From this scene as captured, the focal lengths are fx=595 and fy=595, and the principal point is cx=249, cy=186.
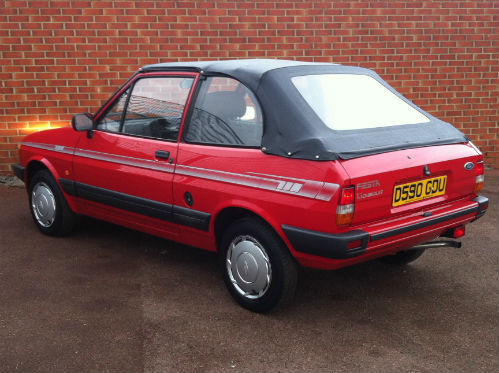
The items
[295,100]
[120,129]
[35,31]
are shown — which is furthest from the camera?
[35,31]

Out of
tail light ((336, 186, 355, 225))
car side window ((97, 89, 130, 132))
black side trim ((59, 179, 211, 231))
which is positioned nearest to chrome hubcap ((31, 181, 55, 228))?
black side trim ((59, 179, 211, 231))

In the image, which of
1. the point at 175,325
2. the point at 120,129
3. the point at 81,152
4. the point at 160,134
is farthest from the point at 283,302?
the point at 81,152

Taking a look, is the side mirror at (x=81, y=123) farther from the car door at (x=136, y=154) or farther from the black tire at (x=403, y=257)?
the black tire at (x=403, y=257)

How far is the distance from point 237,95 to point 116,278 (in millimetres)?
1744

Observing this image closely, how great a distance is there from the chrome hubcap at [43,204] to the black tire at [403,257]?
10.0 feet

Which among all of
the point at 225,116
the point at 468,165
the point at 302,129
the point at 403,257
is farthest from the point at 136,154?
the point at 468,165

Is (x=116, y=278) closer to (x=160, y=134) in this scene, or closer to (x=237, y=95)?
(x=160, y=134)

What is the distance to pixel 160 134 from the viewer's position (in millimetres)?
4488

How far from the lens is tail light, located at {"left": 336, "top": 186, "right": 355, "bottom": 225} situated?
3336 mm

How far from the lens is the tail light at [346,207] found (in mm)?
3336

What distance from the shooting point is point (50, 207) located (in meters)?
5.57

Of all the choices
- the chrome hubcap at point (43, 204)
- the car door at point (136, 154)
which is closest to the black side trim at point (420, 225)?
the car door at point (136, 154)

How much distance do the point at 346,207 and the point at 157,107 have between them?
1.89 meters

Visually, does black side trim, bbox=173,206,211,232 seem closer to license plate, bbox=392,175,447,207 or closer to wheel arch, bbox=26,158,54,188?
license plate, bbox=392,175,447,207
